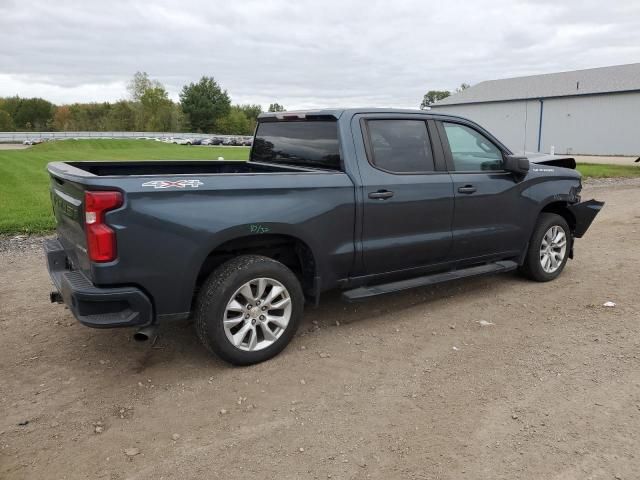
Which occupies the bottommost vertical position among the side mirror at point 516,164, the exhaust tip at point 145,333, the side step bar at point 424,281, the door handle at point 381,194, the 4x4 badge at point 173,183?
the exhaust tip at point 145,333

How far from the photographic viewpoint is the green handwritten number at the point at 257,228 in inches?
153

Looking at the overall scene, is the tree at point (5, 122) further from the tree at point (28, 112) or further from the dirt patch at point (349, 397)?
the dirt patch at point (349, 397)

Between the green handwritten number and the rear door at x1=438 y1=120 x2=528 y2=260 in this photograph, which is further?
the rear door at x1=438 y1=120 x2=528 y2=260

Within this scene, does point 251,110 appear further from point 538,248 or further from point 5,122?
point 538,248

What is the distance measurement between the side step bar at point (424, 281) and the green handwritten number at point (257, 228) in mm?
969

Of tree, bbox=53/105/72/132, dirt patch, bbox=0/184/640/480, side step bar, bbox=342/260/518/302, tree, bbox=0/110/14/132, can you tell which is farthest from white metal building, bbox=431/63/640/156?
tree, bbox=53/105/72/132

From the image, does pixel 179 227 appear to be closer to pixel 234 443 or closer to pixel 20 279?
pixel 234 443

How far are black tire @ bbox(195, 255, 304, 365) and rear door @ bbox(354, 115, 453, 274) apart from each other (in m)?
0.87

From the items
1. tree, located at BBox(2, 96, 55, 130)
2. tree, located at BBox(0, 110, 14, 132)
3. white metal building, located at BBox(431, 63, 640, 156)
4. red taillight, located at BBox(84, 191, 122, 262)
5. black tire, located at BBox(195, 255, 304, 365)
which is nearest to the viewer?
red taillight, located at BBox(84, 191, 122, 262)

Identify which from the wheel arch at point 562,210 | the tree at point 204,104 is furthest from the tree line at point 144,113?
the wheel arch at point 562,210

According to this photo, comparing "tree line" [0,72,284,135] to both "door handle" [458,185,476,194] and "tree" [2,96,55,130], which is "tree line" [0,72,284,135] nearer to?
"tree" [2,96,55,130]

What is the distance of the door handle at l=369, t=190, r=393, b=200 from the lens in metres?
4.45

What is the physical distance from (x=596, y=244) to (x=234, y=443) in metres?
6.64

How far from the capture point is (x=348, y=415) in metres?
3.38
